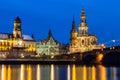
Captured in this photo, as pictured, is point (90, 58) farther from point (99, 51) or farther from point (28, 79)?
point (28, 79)

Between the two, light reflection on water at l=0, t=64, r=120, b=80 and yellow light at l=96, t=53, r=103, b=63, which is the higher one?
yellow light at l=96, t=53, r=103, b=63

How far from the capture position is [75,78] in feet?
248

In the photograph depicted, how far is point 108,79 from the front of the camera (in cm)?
7350

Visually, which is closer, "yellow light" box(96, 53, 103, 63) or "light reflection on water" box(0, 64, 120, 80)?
"light reflection on water" box(0, 64, 120, 80)

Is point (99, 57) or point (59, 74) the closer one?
point (59, 74)

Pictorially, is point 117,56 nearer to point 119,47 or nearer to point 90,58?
point 90,58

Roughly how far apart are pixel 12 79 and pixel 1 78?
111 inches

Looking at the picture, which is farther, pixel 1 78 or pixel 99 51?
pixel 99 51

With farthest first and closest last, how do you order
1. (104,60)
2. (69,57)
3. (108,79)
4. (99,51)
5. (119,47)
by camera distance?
(69,57), (104,60), (99,51), (119,47), (108,79)

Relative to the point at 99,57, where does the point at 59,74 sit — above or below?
below

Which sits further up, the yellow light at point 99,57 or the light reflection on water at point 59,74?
the yellow light at point 99,57

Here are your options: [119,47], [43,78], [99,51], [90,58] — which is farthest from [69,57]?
[43,78]

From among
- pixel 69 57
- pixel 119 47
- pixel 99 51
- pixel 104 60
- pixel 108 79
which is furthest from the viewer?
pixel 69 57

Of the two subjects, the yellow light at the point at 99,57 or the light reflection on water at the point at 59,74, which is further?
the yellow light at the point at 99,57
